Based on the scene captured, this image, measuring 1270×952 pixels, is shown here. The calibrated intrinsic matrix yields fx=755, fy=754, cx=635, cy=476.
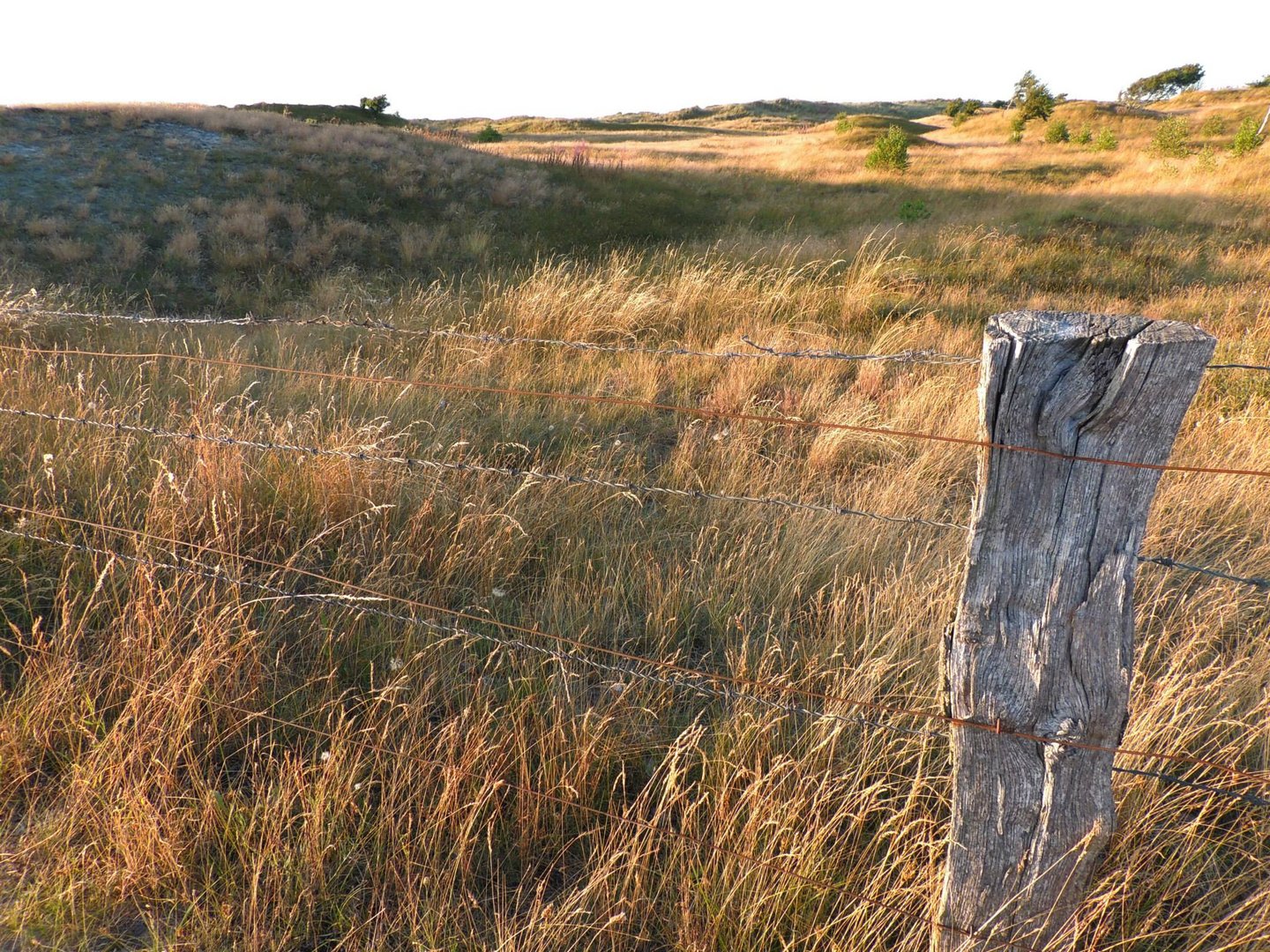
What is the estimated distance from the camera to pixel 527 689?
2314mm

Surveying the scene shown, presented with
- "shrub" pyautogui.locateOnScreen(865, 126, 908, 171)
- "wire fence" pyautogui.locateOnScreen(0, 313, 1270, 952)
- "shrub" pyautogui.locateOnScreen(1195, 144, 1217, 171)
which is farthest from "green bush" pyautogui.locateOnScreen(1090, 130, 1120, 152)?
"wire fence" pyautogui.locateOnScreen(0, 313, 1270, 952)

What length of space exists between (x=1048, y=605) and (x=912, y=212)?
12887 millimetres

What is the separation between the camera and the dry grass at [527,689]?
173cm

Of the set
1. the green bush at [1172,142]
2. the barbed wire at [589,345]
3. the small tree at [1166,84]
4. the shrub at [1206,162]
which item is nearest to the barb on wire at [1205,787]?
the barbed wire at [589,345]

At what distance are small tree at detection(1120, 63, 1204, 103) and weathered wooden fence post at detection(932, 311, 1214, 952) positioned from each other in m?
72.9

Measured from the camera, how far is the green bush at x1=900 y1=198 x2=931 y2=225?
12.7 metres

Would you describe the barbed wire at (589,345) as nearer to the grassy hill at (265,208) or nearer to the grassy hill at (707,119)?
the grassy hill at (265,208)

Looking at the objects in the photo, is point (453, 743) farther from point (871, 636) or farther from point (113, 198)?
point (113, 198)

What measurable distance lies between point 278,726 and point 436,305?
231 inches

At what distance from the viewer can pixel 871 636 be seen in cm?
250

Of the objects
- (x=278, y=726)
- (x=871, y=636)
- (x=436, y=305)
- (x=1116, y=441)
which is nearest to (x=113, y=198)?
(x=436, y=305)

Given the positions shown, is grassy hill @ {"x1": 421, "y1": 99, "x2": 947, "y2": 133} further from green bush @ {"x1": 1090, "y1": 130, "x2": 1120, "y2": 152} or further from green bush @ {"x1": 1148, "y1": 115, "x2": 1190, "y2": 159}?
green bush @ {"x1": 1148, "y1": 115, "x2": 1190, "y2": 159}

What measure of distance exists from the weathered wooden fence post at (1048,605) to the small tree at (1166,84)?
7295 cm

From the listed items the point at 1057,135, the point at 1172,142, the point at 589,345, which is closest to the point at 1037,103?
the point at 1057,135
